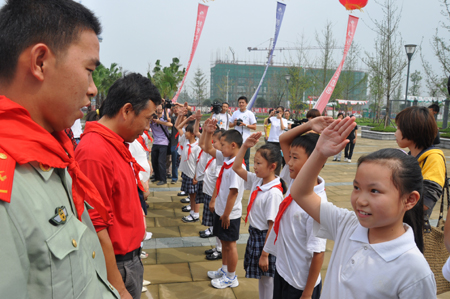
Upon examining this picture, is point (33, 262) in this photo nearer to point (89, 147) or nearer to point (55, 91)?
point (55, 91)

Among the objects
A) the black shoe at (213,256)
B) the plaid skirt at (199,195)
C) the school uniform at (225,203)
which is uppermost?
the school uniform at (225,203)

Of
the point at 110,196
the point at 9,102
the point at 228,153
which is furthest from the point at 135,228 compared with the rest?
the point at 228,153

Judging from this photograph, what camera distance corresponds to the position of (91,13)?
928 mm

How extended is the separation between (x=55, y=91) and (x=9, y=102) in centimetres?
13

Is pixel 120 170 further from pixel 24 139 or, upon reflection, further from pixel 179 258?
pixel 179 258

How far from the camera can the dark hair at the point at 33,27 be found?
0.76 metres

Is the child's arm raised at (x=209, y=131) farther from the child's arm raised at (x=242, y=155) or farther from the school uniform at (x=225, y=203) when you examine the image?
the child's arm raised at (x=242, y=155)

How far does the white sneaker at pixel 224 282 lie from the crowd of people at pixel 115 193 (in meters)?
0.51

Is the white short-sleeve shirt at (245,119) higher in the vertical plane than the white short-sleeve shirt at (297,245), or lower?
higher

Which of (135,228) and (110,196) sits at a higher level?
(110,196)

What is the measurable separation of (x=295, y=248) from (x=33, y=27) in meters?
1.78

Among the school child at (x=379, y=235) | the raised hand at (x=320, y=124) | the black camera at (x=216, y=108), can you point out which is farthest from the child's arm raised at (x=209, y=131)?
the black camera at (x=216, y=108)

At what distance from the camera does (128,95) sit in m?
1.66

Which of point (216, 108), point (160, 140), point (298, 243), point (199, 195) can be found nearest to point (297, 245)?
point (298, 243)
